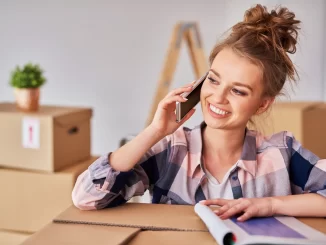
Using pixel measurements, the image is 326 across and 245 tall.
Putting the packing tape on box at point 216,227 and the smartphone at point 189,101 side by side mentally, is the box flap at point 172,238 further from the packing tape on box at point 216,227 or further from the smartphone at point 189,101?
the smartphone at point 189,101

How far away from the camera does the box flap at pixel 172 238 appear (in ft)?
2.93

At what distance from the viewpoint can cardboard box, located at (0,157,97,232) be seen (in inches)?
89.4

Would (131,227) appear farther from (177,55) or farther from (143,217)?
(177,55)

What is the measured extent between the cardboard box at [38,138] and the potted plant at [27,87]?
0.04m

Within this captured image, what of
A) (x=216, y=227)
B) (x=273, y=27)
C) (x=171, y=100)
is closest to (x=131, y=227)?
(x=216, y=227)

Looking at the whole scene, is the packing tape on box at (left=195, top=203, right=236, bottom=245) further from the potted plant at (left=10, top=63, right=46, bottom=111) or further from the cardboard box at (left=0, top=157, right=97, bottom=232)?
the potted plant at (left=10, top=63, right=46, bottom=111)

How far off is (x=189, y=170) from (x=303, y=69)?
5.26 ft

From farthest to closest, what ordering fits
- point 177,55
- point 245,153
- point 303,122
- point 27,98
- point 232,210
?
point 177,55 < point 27,98 < point 303,122 < point 245,153 < point 232,210

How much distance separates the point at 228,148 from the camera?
1302mm

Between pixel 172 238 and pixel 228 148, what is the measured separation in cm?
43

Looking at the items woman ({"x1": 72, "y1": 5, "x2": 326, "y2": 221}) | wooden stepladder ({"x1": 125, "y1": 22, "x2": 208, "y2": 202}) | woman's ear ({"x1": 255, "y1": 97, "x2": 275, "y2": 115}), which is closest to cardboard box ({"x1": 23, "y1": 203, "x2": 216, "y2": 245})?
woman ({"x1": 72, "y1": 5, "x2": 326, "y2": 221})

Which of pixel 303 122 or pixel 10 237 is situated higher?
pixel 303 122

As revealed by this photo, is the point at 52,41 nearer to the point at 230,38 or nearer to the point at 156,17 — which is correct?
the point at 156,17

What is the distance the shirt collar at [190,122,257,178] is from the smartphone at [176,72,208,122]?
0.30ft
